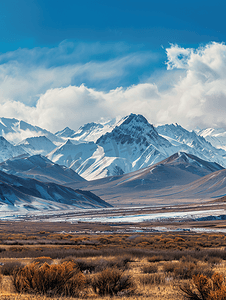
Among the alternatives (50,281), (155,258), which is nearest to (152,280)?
(50,281)

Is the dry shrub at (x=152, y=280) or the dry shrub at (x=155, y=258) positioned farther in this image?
the dry shrub at (x=155, y=258)

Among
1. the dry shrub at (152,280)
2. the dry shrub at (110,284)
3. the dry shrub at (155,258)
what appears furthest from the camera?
the dry shrub at (155,258)

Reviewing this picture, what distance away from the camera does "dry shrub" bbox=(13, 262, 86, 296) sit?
11.4 metres

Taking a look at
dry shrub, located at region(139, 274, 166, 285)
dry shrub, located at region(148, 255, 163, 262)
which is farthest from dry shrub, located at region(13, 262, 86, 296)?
dry shrub, located at region(148, 255, 163, 262)

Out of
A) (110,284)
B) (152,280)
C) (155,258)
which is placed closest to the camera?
(110,284)

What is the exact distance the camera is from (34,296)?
10.6 m

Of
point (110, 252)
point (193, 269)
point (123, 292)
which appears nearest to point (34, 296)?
point (123, 292)

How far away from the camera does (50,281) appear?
11.4 meters

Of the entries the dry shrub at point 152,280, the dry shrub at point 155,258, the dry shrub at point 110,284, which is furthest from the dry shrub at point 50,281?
the dry shrub at point 155,258

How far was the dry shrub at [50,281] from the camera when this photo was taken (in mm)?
11367

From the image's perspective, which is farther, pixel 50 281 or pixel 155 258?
pixel 155 258

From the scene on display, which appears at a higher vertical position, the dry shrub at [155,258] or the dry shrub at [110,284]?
the dry shrub at [110,284]

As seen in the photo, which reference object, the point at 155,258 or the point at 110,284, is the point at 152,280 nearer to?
the point at 110,284

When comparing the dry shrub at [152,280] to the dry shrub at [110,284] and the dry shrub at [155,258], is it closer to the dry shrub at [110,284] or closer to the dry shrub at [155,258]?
the dry shrub at [110,284]
